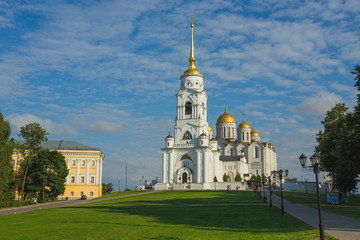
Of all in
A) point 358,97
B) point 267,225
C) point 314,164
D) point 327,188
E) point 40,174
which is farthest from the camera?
point 327,188

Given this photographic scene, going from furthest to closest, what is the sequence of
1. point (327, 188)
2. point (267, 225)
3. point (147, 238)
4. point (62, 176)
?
point (327, 188) < point (62, 176) < point (267, 225) < point (147, 238)

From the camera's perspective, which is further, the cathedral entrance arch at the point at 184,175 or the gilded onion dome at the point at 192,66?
the gilded onion dome at the point at 192,66

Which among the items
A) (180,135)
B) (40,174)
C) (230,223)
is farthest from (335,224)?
(180,135)

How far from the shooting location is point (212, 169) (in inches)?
3115

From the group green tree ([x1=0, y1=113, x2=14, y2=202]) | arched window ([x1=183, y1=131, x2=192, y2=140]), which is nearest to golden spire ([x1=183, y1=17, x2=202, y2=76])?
arched window ([x1=183, y1=131, x2=192, y2=140])

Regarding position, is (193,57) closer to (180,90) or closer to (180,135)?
(180,90)

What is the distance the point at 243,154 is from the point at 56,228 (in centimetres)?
8546

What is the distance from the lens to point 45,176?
51969mm

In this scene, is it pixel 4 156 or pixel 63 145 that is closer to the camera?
pixel 4 156

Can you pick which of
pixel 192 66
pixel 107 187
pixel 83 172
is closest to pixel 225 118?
pixel 192 66

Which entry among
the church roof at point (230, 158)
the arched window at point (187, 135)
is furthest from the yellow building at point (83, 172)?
the church roof at point (230, 158)

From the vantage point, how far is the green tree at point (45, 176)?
2071 inches

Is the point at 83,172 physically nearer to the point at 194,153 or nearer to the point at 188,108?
the point at 194,153

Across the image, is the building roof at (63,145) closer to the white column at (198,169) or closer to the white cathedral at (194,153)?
the white cathedral at (194,153)
